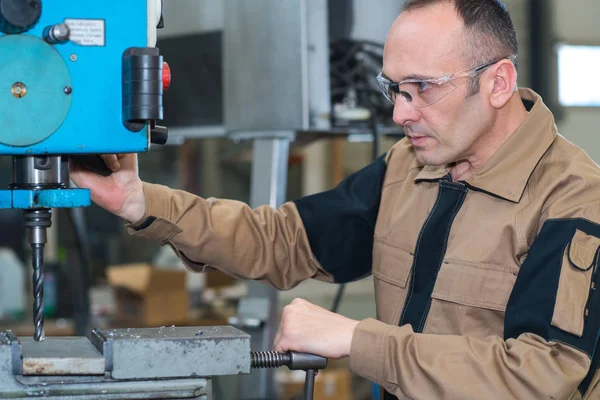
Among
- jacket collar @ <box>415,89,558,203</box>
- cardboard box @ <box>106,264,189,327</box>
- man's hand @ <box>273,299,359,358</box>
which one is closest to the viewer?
man's hand @ <box>273,299,359,358</box>

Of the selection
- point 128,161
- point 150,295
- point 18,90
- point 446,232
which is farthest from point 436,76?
point 150,295

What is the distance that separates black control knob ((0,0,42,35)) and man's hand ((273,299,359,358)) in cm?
52

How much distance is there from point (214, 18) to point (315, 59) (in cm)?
29

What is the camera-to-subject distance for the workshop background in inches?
69.5

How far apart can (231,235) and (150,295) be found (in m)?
1.94

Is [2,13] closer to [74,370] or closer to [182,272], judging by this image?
[74,370]

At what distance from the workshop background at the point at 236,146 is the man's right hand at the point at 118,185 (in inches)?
20.0

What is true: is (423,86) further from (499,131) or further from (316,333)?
(316,333)

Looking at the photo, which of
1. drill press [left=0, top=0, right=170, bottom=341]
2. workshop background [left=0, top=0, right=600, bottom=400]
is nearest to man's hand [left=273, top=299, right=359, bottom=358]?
drill press [left=0, top=0, right=170, bottom=341]

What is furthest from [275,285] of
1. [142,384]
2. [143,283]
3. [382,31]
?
[143,283]

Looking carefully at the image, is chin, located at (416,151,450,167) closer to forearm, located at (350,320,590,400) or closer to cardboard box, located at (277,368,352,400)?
forearm, located at (350,320,590,400)

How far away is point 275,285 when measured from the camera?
1.51m

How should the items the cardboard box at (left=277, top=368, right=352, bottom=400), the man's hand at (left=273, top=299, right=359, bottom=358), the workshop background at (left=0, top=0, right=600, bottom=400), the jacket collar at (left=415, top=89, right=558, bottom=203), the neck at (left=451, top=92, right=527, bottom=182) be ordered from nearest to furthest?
1. the man's hand at (left=273, top=299, right=359, bottom=358)
2. the jacket collar at (left=415, top=89, right=558, bottom=203)
3. the neck at (left=451, top=92, right=527, bottom=182)
4. the workshop background at (left=0, top=0, right=600, bottom=400)
5. the cardboard box at (left=277, top=368, right=352, bottom=400)

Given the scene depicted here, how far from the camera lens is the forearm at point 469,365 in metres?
1.06
